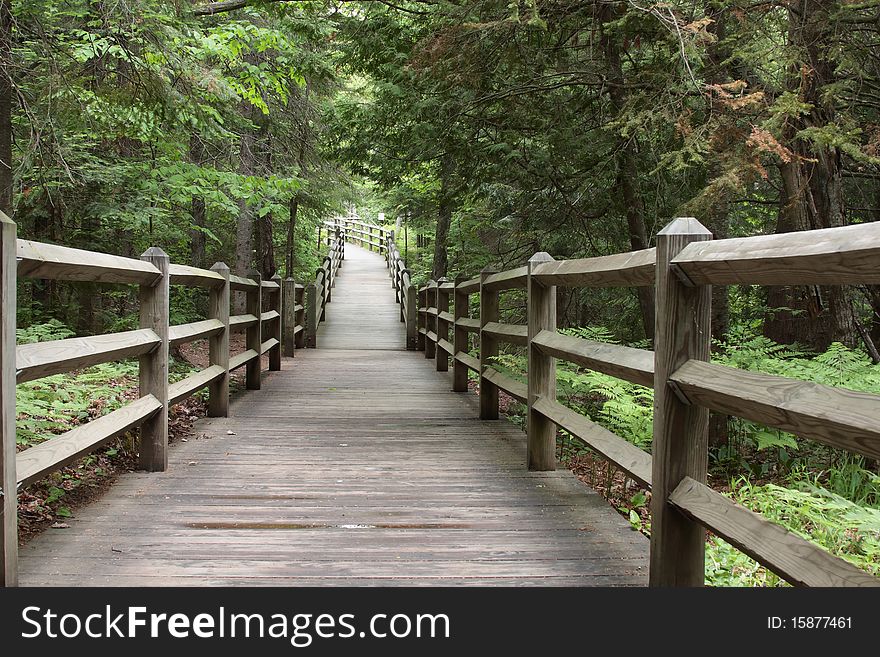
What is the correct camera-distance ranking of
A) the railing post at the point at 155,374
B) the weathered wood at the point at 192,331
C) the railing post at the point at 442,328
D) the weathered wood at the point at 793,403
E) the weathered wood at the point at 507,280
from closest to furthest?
the weathered wood at the point at 793,403 < the railing post at the point at 155,374 < the weathered wood at the point at 192,331 < the weathered wood at the point at 507,280 < the railing post at the point at 442,328

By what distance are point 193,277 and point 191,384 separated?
0.83 metres

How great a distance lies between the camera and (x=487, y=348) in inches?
264

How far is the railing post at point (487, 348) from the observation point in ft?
21.7

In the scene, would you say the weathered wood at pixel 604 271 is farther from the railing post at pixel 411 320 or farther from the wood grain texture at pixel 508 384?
the railing post at pixel 411 320

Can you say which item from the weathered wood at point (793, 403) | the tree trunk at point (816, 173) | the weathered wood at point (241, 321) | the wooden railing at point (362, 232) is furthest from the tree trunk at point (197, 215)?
the wooden railing at point (362, 232)

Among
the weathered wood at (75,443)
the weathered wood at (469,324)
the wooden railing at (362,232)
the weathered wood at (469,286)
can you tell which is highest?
the wooden railing at (362,232)

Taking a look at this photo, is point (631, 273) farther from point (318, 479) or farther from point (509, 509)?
point (318, 479)

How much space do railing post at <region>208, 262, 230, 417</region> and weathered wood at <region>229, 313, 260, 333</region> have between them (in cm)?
36

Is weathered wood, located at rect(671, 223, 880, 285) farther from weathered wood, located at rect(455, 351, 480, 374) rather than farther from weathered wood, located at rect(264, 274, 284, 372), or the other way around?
weathered wood, located at rect(264, 274, 284, 372)

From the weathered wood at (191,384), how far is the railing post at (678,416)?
11.2ft

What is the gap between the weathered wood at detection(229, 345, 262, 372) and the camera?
709 centimetres

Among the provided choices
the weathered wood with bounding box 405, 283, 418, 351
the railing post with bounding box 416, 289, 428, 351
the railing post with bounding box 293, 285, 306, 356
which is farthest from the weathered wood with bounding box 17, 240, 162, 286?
the weathered wood with bounding box 405, 283, 418, 351

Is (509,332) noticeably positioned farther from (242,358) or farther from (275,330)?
(275,330)

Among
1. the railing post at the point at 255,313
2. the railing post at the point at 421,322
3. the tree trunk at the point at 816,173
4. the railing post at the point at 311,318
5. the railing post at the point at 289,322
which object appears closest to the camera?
the tree trunk at the point at 816,173
